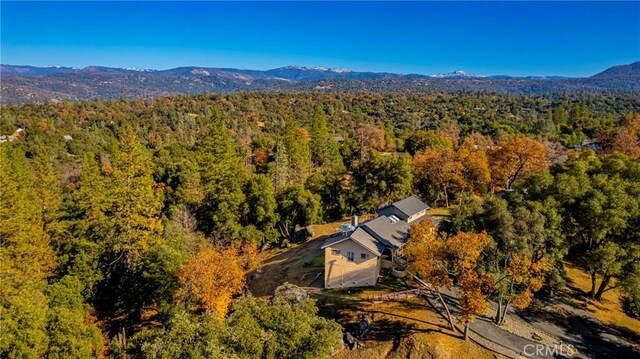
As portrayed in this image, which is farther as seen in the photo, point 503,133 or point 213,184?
point 503,133

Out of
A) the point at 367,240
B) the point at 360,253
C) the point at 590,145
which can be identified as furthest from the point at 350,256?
the point at 590,145

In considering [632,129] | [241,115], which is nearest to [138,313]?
[632,129]

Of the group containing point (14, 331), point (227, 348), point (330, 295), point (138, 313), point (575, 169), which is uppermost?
point (575, 169)

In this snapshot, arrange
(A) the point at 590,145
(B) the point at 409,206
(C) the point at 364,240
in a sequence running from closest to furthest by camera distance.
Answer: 1. (C) the point at 364,240
2. (B) the point at 409,206
3. (A) the point at 590,145

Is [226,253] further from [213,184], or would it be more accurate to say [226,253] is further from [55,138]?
[55,138]

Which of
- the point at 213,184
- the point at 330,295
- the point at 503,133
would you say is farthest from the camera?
the point at 503,133

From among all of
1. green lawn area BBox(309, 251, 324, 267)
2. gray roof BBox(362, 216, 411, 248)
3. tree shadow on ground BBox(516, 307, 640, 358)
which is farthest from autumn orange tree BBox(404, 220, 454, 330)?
green lawn area BBox(309, 251, 324, 267)

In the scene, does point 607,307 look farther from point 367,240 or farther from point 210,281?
point 210,281
